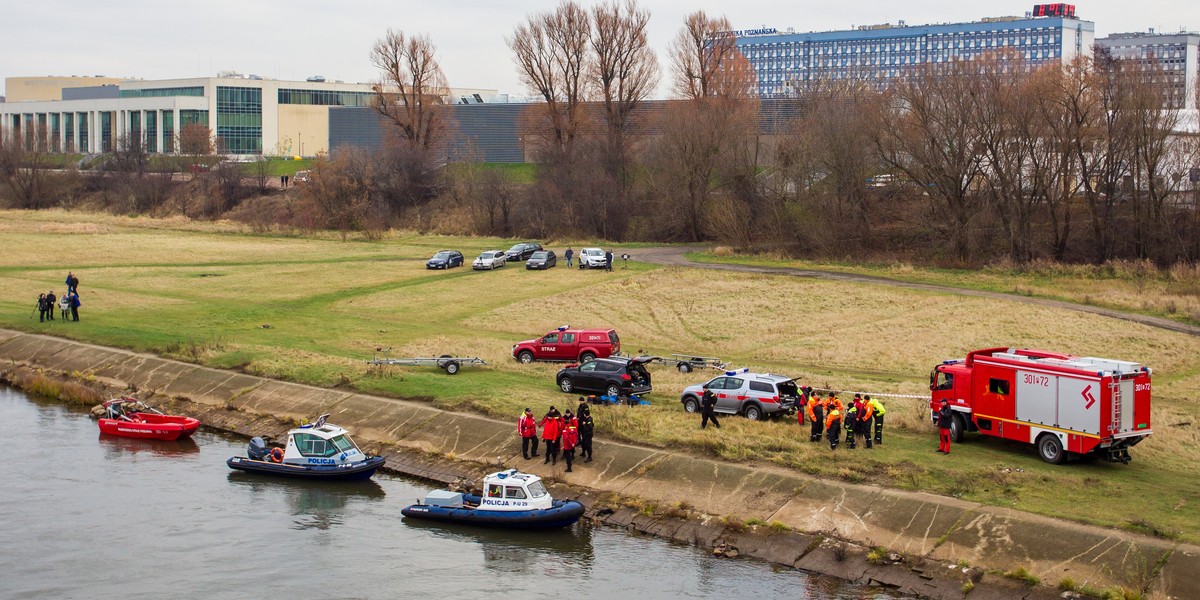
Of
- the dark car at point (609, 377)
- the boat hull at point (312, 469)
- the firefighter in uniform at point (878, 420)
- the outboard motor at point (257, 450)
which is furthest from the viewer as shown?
the dark car at point (609, 377)

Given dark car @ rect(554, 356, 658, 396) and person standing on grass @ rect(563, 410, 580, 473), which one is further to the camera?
dark car @ rect(554, 356, 658, 396)

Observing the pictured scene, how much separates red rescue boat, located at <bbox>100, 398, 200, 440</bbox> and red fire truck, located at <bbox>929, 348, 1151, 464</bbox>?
84.9ft

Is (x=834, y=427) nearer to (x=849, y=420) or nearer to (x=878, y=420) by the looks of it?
(x=849, y=420)

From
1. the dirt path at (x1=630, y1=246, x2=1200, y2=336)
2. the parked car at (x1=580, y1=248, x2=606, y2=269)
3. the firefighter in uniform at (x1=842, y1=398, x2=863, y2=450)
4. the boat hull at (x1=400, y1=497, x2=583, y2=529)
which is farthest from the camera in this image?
the parked car at (x1=580, y1=248, x2=606, y2=269)

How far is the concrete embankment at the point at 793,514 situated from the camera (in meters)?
27.4

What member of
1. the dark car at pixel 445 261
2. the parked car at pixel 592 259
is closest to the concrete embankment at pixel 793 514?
the parked car at pixel 592 259

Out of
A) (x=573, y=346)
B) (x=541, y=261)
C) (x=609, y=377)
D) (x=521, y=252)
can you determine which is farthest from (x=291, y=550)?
(x=521, y=252)

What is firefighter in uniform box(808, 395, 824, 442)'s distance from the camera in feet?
117

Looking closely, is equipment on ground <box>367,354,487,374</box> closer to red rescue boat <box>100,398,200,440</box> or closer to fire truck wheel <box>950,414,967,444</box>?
red rescue boat <box>100,398,200,440</box>

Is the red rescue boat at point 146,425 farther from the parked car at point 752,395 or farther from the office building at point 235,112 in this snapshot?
the office building at point 235,112

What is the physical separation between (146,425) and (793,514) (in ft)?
77.7

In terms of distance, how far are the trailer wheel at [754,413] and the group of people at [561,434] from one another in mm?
5420

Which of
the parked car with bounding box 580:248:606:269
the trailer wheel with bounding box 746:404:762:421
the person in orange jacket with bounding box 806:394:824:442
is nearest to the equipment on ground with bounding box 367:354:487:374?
the trailer wheel with bounding box 746:404:762:421

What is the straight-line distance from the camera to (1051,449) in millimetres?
33531
